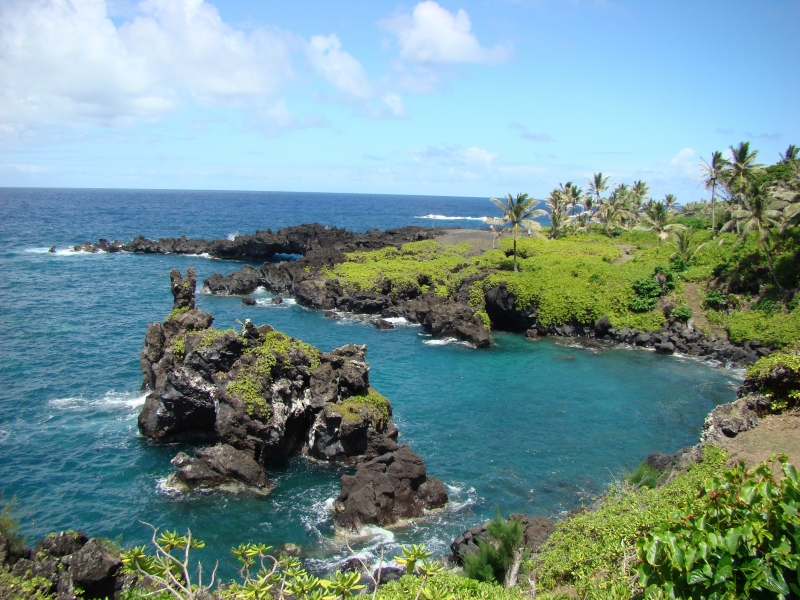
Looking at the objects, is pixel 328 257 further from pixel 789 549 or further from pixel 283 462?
pixel 789 549

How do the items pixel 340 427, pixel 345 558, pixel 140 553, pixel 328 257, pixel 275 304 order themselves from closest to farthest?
1. pixel 140 553
2. pixel 345 558
3. pixel 340 427
4. pixel 275 304
5. pixel 328 257

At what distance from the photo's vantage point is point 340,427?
101 ft

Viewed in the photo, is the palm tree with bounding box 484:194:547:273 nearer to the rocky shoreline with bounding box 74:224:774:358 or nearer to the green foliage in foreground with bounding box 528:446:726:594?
the rocky shoreline with bounding box 74:224:774:358

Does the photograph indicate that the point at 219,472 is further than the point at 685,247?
No

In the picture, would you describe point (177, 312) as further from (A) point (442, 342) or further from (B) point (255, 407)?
(A) point (442, 342)

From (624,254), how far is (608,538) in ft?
210

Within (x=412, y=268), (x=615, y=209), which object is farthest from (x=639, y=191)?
(x=412, y=268)

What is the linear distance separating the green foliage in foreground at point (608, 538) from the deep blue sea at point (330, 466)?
7324 mm

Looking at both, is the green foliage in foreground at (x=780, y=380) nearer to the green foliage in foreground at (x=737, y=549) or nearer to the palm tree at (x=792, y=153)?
the green foliage in foreground at (x=737, y=549)

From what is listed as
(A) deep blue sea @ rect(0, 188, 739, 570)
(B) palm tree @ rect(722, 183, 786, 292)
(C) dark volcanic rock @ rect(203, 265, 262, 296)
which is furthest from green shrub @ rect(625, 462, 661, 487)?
(C) dark volcanic rock @ rect(203, 265, 262, 296)

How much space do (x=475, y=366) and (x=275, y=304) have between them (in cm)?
2918

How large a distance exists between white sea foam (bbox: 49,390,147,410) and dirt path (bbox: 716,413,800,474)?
112 feet

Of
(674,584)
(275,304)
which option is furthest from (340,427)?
(275,304)

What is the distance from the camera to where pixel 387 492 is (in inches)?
1030
